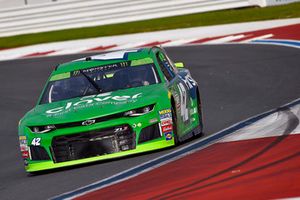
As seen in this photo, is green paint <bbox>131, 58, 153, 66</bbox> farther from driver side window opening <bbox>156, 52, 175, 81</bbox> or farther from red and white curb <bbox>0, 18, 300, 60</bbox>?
red and white curb <bbox>0, 18, 300, 60</bbox>

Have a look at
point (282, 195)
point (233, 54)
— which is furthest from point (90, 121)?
point (233, 54)

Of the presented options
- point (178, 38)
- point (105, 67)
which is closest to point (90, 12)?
point (178, 38)

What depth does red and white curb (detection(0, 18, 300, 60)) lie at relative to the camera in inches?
1045

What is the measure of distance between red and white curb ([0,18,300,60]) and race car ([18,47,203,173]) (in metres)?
14.1

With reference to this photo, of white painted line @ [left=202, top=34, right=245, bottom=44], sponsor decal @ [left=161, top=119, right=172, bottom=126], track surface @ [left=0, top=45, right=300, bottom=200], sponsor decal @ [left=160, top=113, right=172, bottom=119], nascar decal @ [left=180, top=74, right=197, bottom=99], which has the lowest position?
white painted line @ [left=202, top=34, right=245, bottom=44]

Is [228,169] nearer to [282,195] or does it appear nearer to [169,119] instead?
[282,195]

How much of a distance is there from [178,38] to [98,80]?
16706mm

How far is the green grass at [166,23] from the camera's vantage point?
30.2 metres

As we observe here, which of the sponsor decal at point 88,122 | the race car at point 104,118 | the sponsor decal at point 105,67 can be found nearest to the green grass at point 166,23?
the sponsor decal at point 105,67

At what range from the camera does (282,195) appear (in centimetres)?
666

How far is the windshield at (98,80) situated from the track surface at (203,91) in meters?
1.03

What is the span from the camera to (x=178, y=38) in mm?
28281

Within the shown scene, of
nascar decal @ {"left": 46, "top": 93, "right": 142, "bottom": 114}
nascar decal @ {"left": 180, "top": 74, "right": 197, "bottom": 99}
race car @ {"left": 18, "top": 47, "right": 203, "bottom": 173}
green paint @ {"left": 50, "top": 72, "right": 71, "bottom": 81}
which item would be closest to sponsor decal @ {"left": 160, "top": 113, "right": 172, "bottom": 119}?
race car @ {"left": 18, "top": 47, "right": 203, "bottom": 173}

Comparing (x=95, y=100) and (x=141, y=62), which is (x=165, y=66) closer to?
(x=141, y=62)
